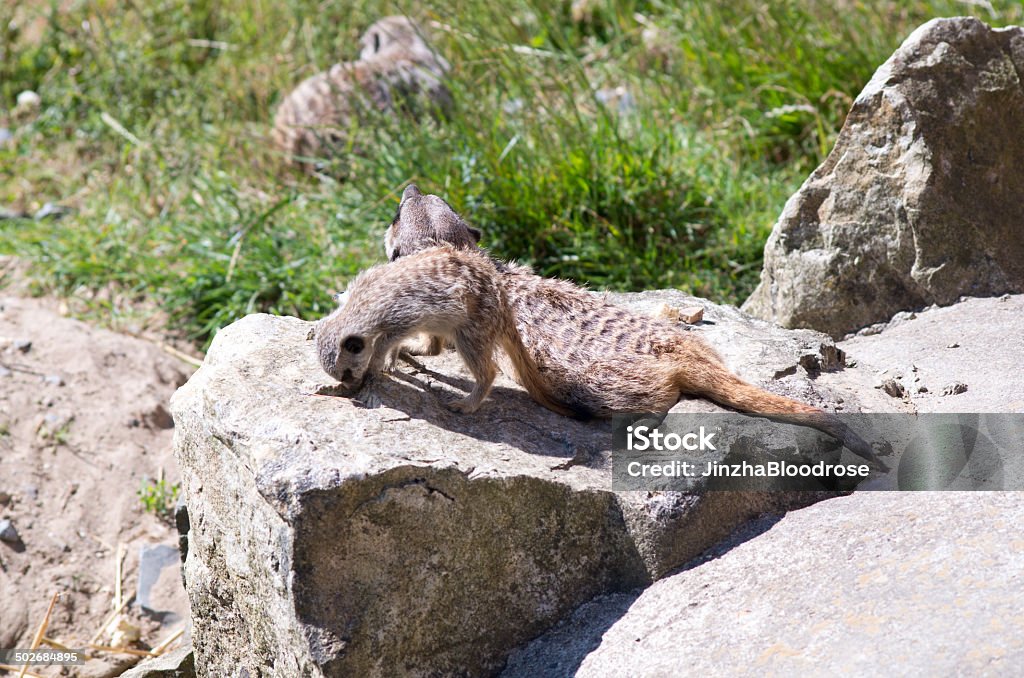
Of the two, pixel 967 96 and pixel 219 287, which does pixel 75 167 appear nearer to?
pixel 219 287

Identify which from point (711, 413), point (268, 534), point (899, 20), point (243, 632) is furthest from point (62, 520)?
point (899, 20)

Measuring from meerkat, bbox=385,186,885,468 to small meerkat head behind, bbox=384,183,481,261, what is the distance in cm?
37

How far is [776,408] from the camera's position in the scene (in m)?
2.73

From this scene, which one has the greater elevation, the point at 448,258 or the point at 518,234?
the point at 448,258

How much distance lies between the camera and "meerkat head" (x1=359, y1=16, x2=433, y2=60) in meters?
6.70

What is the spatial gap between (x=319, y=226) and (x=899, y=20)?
3217 millimetres

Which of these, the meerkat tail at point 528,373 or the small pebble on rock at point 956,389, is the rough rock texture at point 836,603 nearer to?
the small pebble on rock at point 956,389

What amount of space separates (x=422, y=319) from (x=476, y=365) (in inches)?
7.4

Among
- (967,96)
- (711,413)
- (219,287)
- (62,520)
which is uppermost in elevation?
(967,96)

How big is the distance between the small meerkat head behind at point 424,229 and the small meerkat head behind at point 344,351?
2.43ft

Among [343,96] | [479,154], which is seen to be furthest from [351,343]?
[343,96]

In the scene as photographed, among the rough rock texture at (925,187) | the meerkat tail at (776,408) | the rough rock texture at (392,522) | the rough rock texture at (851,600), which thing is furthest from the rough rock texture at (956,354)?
the rough rock texture at (392,522)

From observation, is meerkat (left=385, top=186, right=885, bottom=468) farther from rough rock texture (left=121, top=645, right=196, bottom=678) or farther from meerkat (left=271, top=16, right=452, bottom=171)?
meerkat (left=271, top=16, right=452, bottom=171)

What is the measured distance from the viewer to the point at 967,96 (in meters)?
3.53
